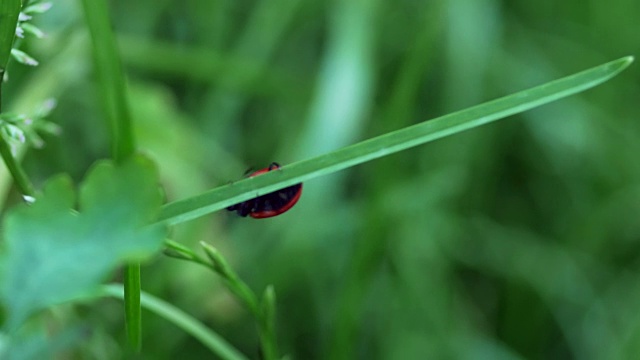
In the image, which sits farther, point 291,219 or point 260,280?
point 291,219

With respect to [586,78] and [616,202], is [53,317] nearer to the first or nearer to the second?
[586,78]

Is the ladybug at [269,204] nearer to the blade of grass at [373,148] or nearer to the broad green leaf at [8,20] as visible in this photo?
the blade of grass at [373,148]

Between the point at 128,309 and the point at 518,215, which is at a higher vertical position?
the point at 518,215

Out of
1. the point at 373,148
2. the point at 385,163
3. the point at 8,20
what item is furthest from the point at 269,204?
the point at 385,163

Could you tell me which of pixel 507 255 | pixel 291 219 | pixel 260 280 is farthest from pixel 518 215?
pixel 260 280

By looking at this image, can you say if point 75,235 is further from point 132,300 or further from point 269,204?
point 269,204

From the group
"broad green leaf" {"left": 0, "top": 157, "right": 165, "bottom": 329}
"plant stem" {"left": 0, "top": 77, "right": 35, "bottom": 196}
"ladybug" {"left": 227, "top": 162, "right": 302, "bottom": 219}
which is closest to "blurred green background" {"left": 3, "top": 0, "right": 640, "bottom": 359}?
"ladybug" {"left": 227, "top": 162, "right": 302, "bottom": 219}
